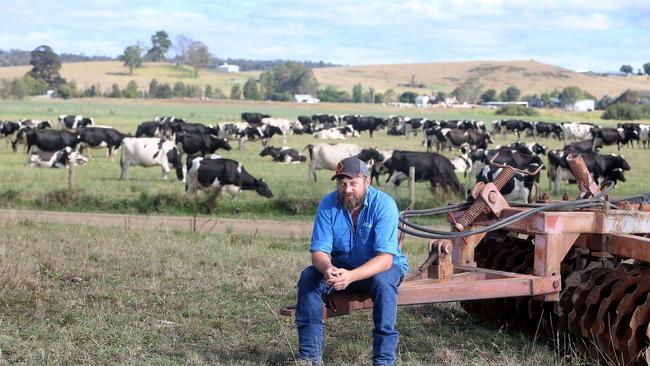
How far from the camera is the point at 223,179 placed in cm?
2241

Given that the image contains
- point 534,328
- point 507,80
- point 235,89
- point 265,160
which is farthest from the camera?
point 507,80

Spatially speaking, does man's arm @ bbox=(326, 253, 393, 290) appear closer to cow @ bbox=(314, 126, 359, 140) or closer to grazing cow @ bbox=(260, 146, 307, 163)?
grazing cow @ bbox=(260, 146, 307, 163)

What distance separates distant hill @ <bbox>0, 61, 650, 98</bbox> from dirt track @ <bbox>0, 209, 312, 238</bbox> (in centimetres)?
13037

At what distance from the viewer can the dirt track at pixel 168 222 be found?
15.7m

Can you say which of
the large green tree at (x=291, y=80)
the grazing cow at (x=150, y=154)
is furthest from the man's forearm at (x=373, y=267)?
the large green tree at (x=291, y=80)

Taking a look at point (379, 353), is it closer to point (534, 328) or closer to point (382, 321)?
point (382, 321)

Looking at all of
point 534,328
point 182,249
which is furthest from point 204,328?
point 182,249

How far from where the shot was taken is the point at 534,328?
24.9ft

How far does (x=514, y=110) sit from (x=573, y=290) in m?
98.0

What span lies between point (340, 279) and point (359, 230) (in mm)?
469

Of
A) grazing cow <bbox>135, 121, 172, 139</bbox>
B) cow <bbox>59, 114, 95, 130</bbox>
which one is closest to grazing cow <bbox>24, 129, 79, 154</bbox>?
grazing cow <bbox>135, 121, 172, 139</bbox>

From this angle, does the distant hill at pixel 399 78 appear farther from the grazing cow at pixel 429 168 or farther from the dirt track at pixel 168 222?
the dirt track at pixel 168 222

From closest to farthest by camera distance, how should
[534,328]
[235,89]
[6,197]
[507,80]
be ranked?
[534,328], [6,197], [235,89], [507,80]

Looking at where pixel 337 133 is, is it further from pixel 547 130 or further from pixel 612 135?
pixel 612 135
